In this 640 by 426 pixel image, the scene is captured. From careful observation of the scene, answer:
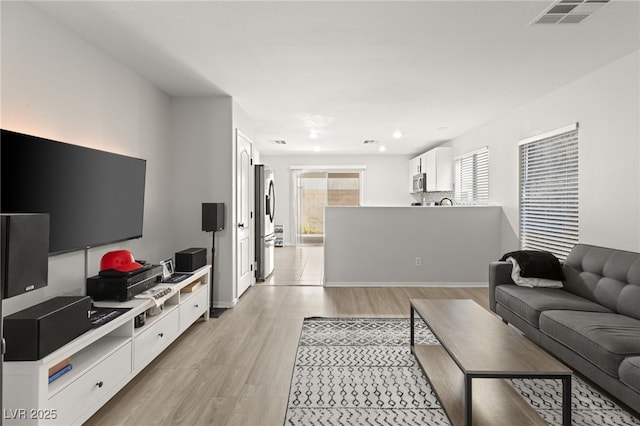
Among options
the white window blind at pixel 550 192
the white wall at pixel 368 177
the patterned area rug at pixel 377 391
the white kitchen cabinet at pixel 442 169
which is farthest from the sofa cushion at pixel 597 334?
the white wall at pixel 368 177

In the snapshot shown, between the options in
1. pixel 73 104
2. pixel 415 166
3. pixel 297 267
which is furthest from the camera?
pixel 415 166

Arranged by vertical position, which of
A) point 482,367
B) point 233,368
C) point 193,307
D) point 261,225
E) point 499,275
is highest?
point 261,225

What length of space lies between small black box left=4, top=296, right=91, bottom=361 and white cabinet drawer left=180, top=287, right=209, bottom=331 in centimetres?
140

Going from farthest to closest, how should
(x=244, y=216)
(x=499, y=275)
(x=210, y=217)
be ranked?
(x=244, y=216) → (x=210, y=217) → (x=499, y=275)

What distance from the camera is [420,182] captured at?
8.50 metres

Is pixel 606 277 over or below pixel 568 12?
below

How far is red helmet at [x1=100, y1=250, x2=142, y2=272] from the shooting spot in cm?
289

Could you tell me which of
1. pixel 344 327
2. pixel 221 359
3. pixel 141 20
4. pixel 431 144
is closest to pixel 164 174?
pixel 141 20

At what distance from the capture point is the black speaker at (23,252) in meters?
1.43

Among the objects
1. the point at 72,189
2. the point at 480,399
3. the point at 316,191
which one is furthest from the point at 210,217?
the point at 316,191

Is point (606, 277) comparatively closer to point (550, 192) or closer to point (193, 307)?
point (550, 192)

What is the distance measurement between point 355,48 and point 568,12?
58.8 inches

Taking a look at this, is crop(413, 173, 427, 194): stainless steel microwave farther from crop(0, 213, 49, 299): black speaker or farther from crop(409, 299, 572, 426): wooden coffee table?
crop(0, 213, 49, 299): black speaker

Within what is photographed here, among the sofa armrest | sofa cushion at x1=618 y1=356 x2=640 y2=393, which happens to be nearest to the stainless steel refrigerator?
the sofa armrest
